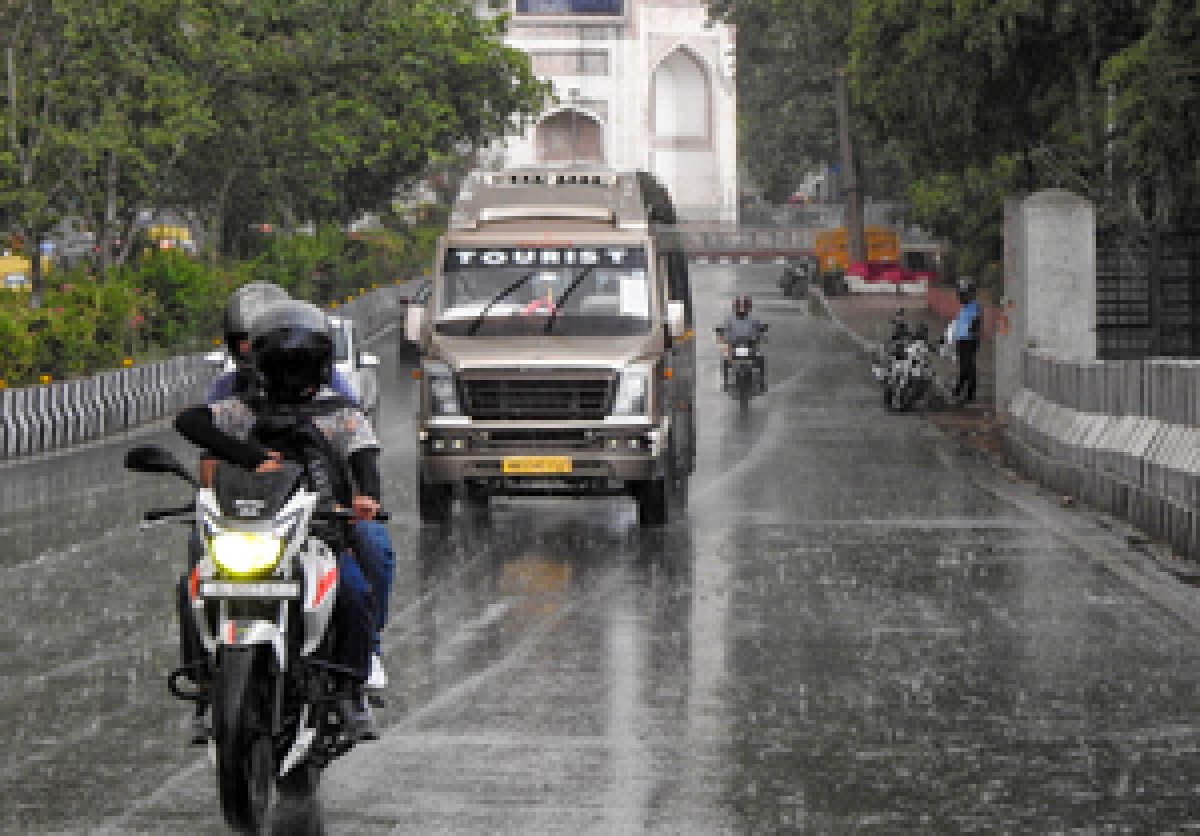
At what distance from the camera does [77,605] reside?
46.4 ft

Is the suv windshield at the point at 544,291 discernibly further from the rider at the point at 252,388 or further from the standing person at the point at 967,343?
the standing person at the point at 967,343

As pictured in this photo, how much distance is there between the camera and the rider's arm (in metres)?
7.71

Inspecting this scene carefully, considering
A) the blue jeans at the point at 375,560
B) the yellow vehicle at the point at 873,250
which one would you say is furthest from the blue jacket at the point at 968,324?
the yellow vehicle at the point at 873,250

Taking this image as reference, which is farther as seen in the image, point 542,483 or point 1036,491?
point 1036,491

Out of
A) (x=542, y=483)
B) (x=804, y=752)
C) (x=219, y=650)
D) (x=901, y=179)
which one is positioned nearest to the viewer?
(x=219, y=650)

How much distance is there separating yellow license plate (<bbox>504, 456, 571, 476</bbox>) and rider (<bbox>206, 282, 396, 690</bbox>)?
864cm

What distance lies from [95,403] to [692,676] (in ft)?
66.1

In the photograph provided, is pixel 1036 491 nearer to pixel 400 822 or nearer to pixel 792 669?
pixel 792 669

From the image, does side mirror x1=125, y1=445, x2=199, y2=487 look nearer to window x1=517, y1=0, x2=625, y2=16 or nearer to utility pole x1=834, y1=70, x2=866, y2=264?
utility pole x1=834, y1=70, x2=866, y2=264

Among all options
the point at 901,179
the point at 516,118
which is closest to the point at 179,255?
the point at 901,179

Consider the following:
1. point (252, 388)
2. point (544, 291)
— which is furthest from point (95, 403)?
point (252, 388)

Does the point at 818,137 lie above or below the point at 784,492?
above

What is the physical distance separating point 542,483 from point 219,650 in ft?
35.3

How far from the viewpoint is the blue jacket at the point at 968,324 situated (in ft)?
112
